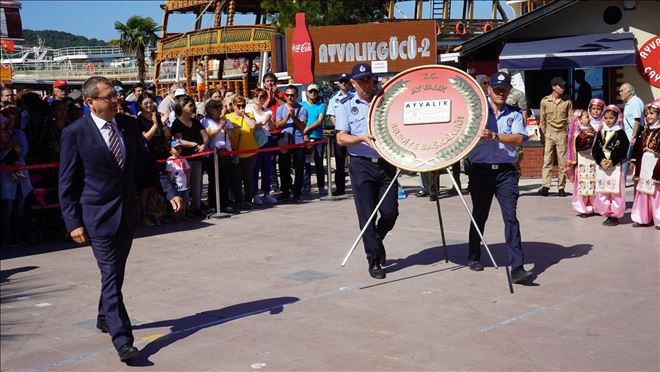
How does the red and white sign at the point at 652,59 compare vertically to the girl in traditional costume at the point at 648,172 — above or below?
above

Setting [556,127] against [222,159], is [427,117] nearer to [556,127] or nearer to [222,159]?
[222,159]

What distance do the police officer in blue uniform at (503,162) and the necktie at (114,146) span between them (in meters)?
3.50

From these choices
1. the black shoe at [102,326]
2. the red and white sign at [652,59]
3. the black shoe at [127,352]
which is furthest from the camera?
the red and white sign at [652,59]

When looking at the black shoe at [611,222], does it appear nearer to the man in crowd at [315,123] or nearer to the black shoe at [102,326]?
the man in crowd at [315,123]

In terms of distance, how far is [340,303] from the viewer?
7.36 metres

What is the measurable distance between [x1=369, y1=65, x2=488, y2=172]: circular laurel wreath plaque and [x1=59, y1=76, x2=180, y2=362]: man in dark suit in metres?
2.76

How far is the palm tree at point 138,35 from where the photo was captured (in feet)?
235

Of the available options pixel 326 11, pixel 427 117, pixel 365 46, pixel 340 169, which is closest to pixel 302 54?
pixel 365 46

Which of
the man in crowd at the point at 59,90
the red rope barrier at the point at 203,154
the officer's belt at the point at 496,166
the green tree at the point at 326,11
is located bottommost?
the red rope barrier at the point at 203,154

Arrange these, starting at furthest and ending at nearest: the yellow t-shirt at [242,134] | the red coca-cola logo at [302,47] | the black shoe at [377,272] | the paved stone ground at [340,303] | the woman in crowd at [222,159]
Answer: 1. the red coca-cola logo at [302,47]
2. the yellow t-shirt at [242,134]
3. the woman in crowd at [222,159]
4. the black shoe at [377,272]
5. the paved stone ground at [340,303]

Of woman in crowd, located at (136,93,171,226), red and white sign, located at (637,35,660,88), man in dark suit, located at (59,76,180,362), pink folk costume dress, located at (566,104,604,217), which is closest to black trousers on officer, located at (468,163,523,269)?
man in dark suit, located at (59,76,180,362)

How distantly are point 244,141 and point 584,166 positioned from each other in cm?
514

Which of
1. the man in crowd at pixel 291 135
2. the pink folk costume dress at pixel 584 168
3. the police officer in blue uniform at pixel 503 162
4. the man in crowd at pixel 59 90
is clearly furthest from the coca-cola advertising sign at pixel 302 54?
the police officer in blue uniform at pixel 503 162

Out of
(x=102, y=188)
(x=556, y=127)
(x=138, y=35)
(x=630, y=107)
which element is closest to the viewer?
(x=102, y=188)
